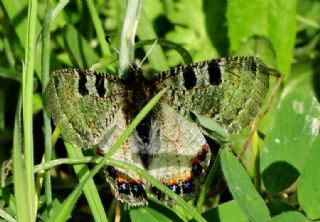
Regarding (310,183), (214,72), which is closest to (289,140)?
(310,183)

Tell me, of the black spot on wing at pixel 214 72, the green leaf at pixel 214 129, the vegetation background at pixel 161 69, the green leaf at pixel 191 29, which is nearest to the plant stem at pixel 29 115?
the vegetation background at pixel 161 69

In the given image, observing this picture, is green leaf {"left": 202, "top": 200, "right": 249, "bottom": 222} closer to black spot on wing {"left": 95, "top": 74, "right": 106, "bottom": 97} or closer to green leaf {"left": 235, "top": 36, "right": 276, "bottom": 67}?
black spot on wing {"left": 95, "top": 74, "right": 106, "bottom": 97}

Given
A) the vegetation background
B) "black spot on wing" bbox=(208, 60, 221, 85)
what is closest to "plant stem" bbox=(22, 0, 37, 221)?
the vegetation background

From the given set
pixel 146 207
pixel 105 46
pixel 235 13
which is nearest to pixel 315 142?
pixel 146 207

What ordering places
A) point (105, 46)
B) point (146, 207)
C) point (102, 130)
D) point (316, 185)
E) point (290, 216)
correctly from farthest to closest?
point (105, 46)
point (102, 130)
point (146, 207)
point (316, 185)
point (290, 216)

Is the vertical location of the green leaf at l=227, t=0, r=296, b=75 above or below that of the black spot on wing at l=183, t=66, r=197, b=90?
above

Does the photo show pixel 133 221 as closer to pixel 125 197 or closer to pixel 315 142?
pixel 125 197

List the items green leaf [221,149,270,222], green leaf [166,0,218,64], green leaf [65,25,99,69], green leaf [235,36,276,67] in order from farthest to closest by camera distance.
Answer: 1. green leaf [166,0,218,64]
2. green leaf [235,36,276,67]
3. green leaf [65,25,99,69]
4. green leaf [221,149,270,222]

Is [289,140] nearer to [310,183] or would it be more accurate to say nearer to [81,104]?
[310,183]
